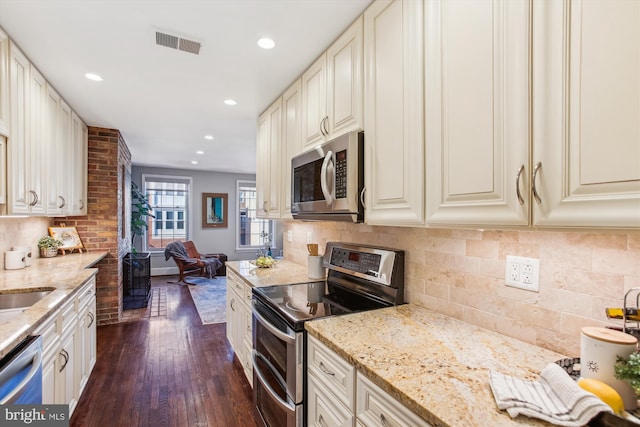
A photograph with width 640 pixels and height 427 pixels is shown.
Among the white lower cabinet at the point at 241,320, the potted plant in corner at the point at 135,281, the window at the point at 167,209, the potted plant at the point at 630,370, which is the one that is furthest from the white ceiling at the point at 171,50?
the window at the point at 167,209

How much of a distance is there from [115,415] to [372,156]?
2447mm

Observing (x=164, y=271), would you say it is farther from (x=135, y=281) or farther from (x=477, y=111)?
(x=477, y=111)

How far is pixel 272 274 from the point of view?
265 centimetres

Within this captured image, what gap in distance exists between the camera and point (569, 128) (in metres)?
0.81

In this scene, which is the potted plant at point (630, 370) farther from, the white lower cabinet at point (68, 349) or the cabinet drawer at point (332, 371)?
the white lower cabinet at point (68, 349)

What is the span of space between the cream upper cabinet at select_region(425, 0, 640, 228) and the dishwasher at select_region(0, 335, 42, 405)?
1736 millimetres

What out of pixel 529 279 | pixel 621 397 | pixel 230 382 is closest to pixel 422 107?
pixel 529 279

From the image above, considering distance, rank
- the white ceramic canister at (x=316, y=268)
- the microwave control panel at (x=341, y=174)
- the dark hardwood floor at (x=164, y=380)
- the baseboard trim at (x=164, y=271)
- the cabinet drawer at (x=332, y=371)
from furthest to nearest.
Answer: the baseboard trim at (x=164, y=271) → the white ceramic canister at (x=316, y=268) → the dark hardwood floor at (x=164, y=380) → the microwave control panel at (x=341, y=174) → the cabinet drawer at (x=332, y=371)

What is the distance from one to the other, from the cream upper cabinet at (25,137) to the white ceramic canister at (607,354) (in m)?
2.82

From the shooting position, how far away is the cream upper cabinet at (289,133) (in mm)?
2389

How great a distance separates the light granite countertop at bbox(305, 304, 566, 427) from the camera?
2.68ft

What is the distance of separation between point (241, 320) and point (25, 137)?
78.4 inches

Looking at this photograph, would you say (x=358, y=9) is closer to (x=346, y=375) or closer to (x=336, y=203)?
(x=336, y=203)

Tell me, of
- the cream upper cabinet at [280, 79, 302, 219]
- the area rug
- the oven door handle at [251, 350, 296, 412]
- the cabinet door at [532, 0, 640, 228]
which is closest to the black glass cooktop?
the oven door handle at [251, 350, 296, 412]
